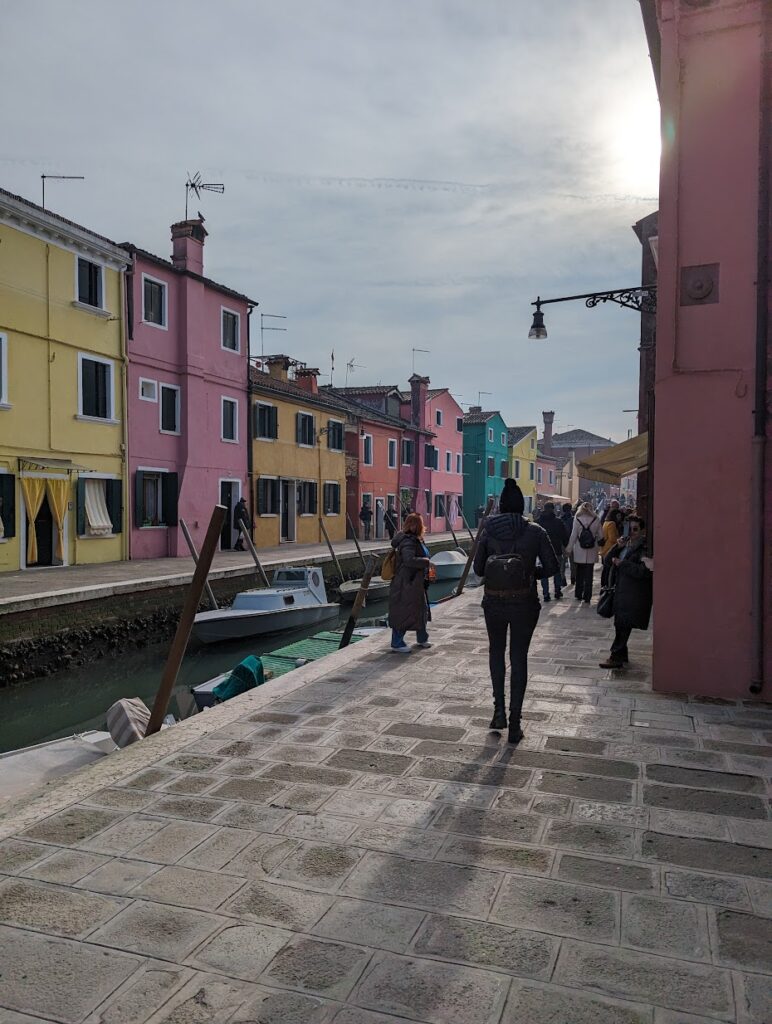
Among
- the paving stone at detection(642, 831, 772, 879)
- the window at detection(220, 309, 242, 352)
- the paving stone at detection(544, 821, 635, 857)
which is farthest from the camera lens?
the window at detection(220, 309, 242, 352)

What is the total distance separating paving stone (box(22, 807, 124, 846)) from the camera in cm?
353

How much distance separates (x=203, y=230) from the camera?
22.7 meters

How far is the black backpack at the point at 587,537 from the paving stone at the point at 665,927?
885 centimetres

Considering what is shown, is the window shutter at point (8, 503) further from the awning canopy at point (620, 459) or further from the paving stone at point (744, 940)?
the paving stone at point (744, 940)

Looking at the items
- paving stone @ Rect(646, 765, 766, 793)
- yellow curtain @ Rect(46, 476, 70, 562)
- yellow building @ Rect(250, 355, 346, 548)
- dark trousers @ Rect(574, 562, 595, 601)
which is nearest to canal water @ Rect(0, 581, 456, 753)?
dark trousers @ Rect(574, 562, 595, 601)

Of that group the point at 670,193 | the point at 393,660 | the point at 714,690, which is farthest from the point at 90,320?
the point at 714,690

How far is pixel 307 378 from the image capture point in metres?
31.6

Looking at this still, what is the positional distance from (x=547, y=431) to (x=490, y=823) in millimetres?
72457

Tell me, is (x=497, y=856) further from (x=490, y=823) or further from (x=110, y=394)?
(x=110, y=394)

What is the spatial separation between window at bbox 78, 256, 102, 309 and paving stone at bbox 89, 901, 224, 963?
17936mm

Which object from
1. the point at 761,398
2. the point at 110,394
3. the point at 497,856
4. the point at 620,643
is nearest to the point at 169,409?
the point at 110,394

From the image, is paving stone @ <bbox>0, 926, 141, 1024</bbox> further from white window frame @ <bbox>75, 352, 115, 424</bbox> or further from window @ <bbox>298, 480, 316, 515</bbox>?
window @ <bbox>298, 480, 316, 515</bbox>

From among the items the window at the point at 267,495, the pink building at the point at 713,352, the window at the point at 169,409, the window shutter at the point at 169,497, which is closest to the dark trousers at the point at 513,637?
the pink building at the point at 713,352

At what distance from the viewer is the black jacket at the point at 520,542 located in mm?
5191
